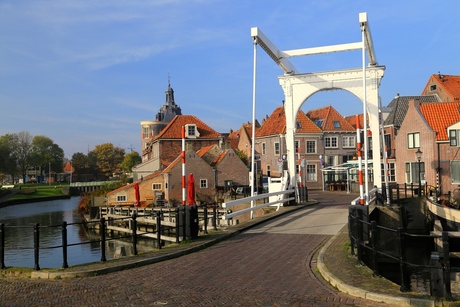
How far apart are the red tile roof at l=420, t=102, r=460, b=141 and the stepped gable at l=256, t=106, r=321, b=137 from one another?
13.6 m

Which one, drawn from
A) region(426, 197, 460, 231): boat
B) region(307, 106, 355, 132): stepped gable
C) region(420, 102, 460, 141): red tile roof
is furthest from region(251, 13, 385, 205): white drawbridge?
region(307, 106, 355, 132): stepped gable

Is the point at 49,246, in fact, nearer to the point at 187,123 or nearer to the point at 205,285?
the point at 205,285

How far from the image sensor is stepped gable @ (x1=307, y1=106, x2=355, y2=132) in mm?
45044

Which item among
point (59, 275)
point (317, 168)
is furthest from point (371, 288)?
point (317, 168)

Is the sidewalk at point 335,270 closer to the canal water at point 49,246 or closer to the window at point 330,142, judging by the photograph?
the canal water at point 49,246

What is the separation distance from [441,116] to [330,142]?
14.7 m

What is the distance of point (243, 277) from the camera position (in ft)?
24.0

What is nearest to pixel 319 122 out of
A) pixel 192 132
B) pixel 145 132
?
pixel 192 132

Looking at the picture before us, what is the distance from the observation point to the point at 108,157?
109 m

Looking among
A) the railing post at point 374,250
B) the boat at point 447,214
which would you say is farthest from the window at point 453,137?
the railing post at point 374,250

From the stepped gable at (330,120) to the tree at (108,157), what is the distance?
7141cm

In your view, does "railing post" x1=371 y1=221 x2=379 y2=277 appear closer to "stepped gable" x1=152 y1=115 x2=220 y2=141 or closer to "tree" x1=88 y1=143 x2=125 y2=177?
"stepped gable" x1=152 y1=115 x2=220 y2=141

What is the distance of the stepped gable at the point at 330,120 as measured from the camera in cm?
4504

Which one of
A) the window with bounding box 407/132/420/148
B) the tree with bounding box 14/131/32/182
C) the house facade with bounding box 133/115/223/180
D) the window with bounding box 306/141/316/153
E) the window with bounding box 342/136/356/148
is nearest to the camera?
the window with bounding box 407/132/420/148
